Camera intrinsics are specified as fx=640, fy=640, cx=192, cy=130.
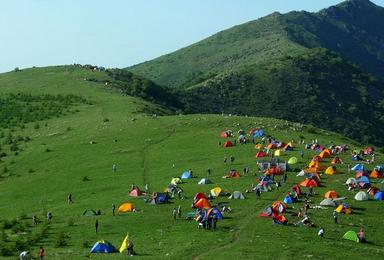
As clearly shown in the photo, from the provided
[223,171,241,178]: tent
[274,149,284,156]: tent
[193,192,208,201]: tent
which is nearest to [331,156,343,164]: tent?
[274,149,284,156]: tent

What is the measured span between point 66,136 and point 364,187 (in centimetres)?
6240

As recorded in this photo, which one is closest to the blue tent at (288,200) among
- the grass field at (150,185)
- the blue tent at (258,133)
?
the grass field at (150,185)

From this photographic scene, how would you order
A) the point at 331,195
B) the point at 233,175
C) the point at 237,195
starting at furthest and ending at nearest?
the point at 233,175 → the point at 237,195 → the point at 331,195

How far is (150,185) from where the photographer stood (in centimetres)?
8325

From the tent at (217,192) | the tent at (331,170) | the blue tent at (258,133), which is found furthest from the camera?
the blue tent at (258,133)

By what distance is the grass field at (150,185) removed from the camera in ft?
178

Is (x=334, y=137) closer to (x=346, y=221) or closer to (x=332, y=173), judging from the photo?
(x=332, y=173)

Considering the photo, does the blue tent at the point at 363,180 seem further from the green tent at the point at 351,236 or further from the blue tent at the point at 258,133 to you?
the blue tent at the point at 258,133

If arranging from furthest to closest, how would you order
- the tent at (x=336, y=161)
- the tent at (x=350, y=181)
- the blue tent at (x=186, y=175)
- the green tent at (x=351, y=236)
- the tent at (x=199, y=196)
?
the tent at (x=336, y=161) → the blue tent at (x=186, y=175) → the tent at (x=350, y=181) → the tent at (x=199, y=196) → the green tent at (x=351, y=236)

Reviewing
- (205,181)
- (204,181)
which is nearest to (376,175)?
(205,181)

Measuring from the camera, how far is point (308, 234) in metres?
57.8

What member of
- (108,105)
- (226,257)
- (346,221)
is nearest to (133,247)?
(226,257)

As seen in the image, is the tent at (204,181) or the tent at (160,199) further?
the tent at (204,181)

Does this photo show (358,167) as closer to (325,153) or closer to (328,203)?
(325,153)
